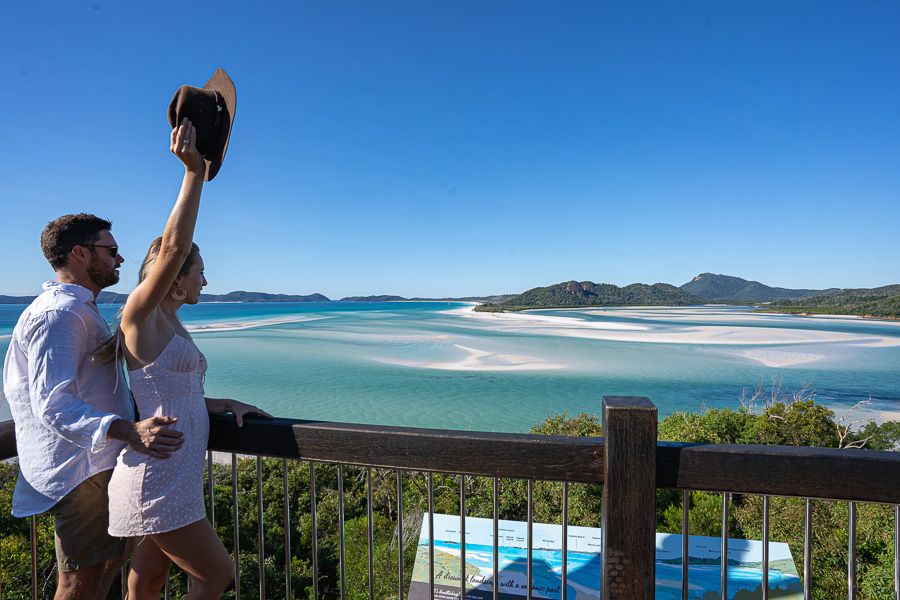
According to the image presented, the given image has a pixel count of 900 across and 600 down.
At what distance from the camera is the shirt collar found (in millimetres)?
1477

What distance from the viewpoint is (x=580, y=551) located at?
15.9 ft

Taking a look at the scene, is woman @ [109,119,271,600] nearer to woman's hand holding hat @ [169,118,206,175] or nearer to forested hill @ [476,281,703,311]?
woman's hand holding hat @ [169,118,206,175]

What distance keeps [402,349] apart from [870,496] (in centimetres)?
4538

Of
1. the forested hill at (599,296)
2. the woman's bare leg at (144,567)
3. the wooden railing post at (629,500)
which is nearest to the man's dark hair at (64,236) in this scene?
the woman's bare leg at (144,567)

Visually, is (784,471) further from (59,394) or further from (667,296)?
(667,296)

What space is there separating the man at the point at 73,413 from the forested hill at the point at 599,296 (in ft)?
382

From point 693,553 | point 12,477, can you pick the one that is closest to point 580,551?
point 693,553

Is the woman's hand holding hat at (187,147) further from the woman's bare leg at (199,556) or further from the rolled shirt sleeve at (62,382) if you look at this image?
the woman's bare leg at (199,556)

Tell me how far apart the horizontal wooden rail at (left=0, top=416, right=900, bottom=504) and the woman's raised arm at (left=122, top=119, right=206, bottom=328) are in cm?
53

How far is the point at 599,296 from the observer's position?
127 meters

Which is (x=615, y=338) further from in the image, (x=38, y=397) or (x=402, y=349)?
(x=38, y=397)

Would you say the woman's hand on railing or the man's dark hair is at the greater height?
the man's dark hair

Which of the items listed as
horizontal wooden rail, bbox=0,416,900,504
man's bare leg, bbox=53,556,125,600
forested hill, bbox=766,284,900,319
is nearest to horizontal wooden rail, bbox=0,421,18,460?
horizontal wooden rail, bbox=0,416,900,504

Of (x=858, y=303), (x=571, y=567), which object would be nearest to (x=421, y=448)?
(x=571, y=567)
